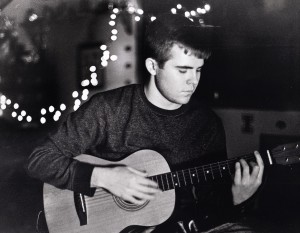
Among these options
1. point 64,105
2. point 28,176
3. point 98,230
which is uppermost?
point 64,105

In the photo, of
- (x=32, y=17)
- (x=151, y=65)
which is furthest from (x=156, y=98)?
(x=32, y=17)

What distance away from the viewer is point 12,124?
3.13ft

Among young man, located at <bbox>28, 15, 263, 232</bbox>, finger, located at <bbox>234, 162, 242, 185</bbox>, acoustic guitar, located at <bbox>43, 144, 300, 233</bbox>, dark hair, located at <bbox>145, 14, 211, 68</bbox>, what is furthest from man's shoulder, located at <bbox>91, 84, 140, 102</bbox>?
finger, located at <bbox>234, 162, 242, 185</bbox>

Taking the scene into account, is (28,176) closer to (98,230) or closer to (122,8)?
(98,230)

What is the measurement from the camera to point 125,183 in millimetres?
798

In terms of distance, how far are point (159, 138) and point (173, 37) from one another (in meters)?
0.27

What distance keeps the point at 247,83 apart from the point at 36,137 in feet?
2.09

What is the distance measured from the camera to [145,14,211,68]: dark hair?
82 centimetres

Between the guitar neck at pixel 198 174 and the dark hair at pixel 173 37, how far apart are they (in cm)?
29

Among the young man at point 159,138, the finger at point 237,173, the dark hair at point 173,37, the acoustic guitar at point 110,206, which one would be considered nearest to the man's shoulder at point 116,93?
the young man at point 159,138

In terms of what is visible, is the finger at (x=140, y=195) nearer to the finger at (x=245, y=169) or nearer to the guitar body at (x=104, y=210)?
the guitar body at (x=104, y=210)

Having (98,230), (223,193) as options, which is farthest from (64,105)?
(223,193)

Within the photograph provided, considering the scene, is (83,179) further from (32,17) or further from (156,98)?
(32,17)

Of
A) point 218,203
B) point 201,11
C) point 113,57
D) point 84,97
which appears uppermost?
point 201,11
